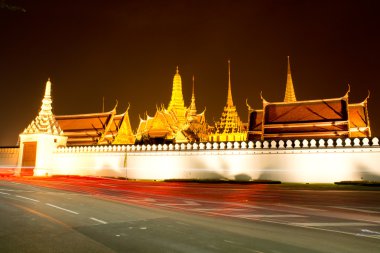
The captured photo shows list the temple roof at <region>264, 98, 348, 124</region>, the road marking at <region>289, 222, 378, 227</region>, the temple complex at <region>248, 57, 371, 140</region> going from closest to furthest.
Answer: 1. the road marking at <region>289, 222, 378, 227</region>
2. the temple complex at <region>248, 57, 371, 140</region>
3. the temple roof at <region>264, 98, 348, 124</region>

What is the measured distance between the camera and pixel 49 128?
30.3 metres

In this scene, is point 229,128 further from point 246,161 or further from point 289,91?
point 246,161

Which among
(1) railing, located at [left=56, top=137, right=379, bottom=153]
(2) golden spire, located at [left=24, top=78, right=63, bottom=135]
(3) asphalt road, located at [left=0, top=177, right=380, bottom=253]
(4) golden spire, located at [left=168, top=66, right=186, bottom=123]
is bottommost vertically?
(3) asphalt road, located at [left=0, top=177, right=380, bottom=253]

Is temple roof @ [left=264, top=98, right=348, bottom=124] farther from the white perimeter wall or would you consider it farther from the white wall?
the white wall

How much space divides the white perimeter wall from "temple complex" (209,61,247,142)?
2500 cm

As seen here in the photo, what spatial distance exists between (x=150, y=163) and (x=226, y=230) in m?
18.6

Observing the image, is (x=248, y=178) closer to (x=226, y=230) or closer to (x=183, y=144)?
(x=183, y=144)

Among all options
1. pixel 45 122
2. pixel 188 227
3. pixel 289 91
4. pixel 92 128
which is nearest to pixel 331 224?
pixel 188 227

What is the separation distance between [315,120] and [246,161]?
811 cm

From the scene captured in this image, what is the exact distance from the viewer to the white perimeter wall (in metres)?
19.6

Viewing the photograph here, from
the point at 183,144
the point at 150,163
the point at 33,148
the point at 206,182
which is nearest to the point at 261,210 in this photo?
the point at 206,182

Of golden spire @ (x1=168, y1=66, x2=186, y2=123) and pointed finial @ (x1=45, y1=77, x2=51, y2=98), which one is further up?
golden spire @ (x1=168, y1=66, x2=186, y2=123)

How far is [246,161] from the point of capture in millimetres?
21969

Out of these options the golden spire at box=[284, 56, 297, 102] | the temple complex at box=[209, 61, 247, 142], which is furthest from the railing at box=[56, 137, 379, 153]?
the golden spire at box=[284, 56, 297, 102]
